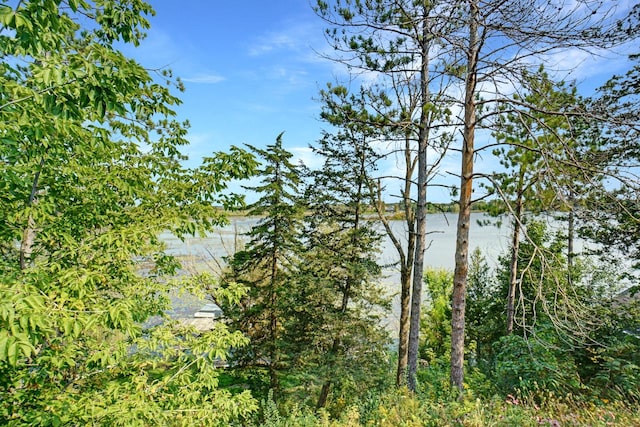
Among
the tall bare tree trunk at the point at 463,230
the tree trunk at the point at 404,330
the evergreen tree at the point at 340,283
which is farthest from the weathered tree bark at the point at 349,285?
the tall bare tree trunk at the point at 463,230

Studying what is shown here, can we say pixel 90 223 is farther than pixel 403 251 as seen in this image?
No

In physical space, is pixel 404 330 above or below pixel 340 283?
below

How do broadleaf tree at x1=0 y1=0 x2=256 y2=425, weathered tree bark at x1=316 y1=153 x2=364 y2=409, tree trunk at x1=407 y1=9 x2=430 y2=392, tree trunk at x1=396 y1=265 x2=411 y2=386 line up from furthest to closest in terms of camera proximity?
tree trunk at x1=396 y1=265 x2=411 y2=386
weathered tree bark at x1=316 y1=153 x2=364 y2=409
tree trunk at x1=407 y1=9 x2=430 y2=392
broadleaf tree at x1=0 y1=0 x2=256 y2=425

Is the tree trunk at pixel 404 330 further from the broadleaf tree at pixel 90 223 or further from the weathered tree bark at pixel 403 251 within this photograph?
the broadleaf tree at pixel 90 223

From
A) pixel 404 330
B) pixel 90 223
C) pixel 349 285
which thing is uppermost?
pixel 90 223

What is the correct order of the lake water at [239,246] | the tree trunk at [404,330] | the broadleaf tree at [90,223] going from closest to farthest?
the broadleaf tree at [90,223] < the tree trunk at [404,330] < the lake water at [239,246]

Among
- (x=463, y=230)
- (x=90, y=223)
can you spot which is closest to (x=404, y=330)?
(x=463, y=230)

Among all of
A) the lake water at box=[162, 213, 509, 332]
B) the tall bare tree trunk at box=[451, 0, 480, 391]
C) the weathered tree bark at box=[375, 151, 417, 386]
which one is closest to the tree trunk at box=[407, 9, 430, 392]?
the lake water at box=[162, 213, 509, 332]

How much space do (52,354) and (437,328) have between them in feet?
44.4

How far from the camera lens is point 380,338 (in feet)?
27.8

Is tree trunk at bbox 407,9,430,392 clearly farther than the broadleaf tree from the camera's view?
Yes

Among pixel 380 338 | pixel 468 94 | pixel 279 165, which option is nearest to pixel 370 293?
pixel 380 338

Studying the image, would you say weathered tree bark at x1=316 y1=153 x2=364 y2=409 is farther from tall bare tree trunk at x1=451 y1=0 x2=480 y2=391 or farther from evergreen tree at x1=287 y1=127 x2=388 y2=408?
tall bare tree trunk at x1=451 y1=0 x2=480 y2=391

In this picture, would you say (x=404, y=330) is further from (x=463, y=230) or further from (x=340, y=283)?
(x=463, y=230)
